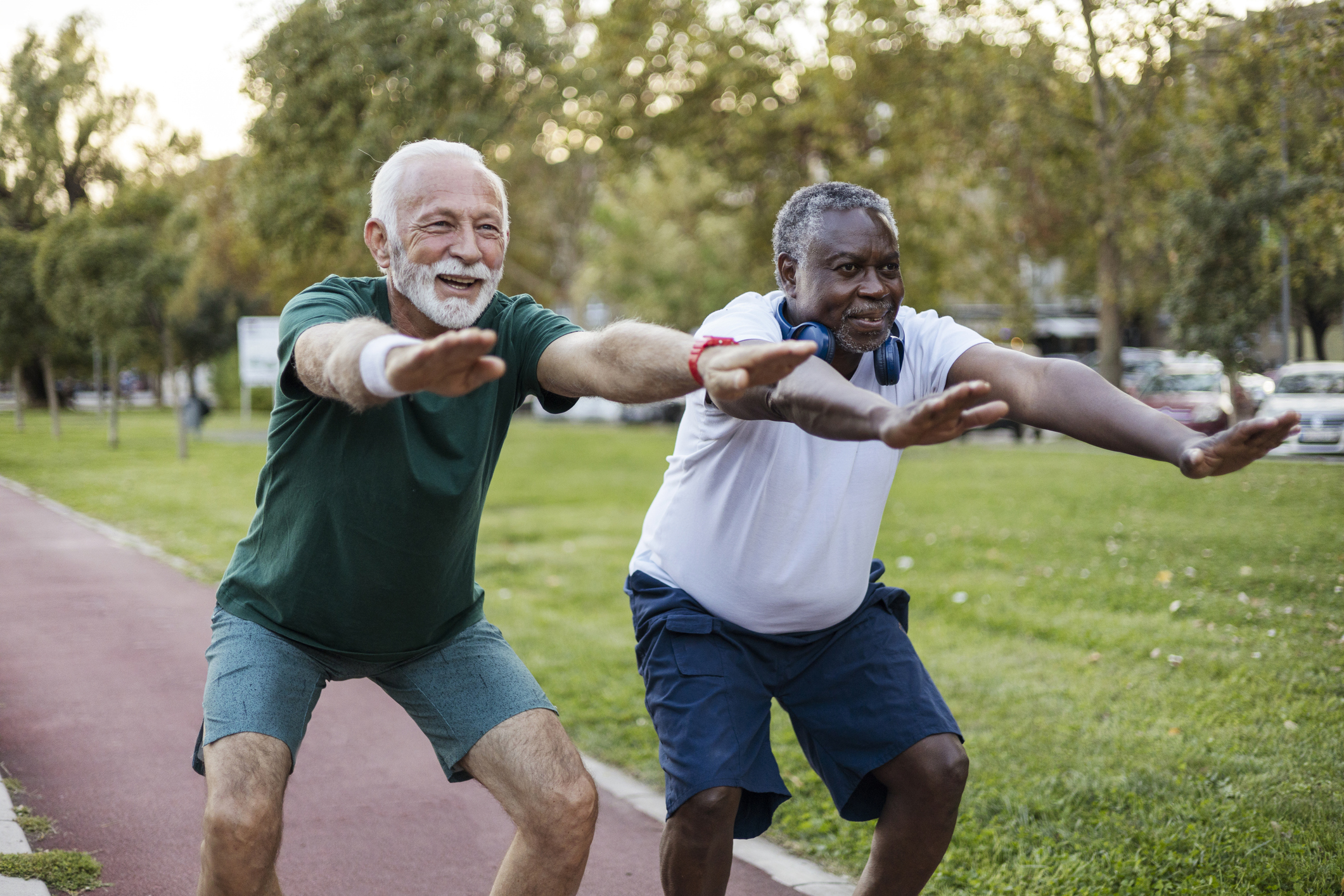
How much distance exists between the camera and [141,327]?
24.5 m

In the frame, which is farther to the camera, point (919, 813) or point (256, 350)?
point (256, 350)

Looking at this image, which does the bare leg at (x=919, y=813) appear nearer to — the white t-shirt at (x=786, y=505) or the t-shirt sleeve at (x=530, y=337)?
the white t-shirt at (x=786, y=505)

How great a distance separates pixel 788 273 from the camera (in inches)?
122

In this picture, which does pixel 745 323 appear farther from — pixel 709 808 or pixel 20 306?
pixel 20 306

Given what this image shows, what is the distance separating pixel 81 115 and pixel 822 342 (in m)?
34.0

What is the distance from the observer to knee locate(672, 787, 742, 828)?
293 cm

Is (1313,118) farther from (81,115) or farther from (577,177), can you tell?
(577,177)

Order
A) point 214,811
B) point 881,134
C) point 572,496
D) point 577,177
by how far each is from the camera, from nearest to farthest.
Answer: point 214,811 → point 572,496 → point 881,134 → point 577,177

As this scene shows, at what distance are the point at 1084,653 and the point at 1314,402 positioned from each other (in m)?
17.0

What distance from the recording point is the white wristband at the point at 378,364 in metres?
2.16

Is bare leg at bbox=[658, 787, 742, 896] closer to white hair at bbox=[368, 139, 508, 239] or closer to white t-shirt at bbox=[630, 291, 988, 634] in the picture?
white t-shirt at bbox=[630, 291, 988, 634]

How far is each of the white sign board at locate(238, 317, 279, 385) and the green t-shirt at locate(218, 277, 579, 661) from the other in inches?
1130

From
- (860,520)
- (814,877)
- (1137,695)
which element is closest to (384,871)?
(814,877)

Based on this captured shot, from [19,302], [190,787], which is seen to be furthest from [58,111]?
[190,787]
